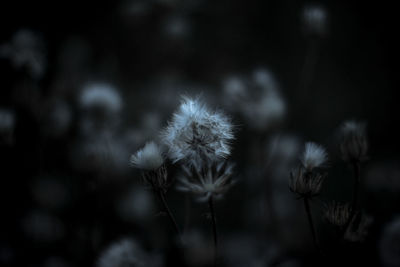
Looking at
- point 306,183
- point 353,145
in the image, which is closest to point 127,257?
point 306,183

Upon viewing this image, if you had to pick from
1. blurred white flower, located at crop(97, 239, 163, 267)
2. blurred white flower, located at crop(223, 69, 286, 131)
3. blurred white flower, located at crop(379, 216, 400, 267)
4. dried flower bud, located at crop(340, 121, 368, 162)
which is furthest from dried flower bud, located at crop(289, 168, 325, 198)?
blurred white flower, located at crop(223, 69, 286, 131)

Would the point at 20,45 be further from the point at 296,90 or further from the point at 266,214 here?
the point at 296,90

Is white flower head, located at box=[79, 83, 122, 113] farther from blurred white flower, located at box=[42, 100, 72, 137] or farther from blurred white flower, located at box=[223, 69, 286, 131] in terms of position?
blurred white flower, located at box=[223, 69, 286, 131]

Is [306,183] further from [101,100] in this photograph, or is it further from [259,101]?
[101,100]

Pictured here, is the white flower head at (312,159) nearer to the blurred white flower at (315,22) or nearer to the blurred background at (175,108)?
the blurred background at (175,108)

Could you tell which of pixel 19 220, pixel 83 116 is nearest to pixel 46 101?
pixel 83 116

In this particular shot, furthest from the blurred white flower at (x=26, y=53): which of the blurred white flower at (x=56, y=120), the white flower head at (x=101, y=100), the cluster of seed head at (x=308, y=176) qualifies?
the cluster of seed head at (x=308, y=176)
